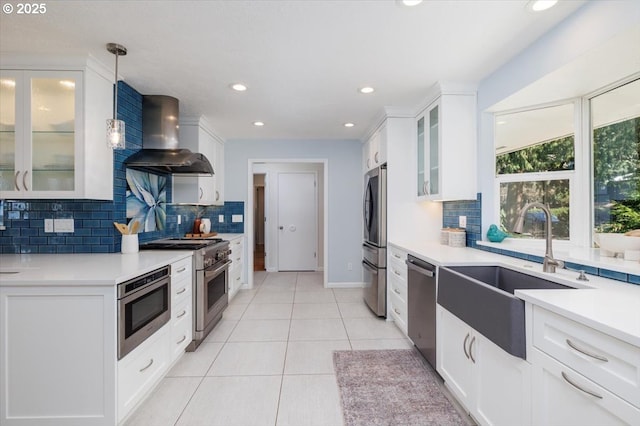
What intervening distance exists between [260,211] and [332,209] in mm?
5009

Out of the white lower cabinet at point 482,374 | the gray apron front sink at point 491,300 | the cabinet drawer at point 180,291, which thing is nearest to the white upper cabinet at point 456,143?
the gray apron front sink at point 491,300

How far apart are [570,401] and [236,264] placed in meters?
3.74

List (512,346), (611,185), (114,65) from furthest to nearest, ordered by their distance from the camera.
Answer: (114,65) < (611,185) < (512,346)

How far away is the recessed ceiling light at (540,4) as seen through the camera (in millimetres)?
1573

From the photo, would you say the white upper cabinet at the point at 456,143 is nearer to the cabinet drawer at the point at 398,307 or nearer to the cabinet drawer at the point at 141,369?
the cabinet drawer at the point at 398,307

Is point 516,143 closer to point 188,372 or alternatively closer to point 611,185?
point 611,185

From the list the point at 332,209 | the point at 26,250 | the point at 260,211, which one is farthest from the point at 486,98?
the point at 260,211

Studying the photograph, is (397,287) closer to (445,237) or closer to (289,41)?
(445,237)

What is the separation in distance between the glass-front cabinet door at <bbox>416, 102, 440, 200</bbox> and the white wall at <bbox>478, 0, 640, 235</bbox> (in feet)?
1.19

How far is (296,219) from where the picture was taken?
597 cm

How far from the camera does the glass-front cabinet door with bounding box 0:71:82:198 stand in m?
2.12

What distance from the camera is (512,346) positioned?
1282mm

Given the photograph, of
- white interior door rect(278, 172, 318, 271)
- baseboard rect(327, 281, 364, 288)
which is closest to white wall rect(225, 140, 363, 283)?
baseboard rect(327, 281, 364, 288)

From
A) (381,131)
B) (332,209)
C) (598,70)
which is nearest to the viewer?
(598,70)
